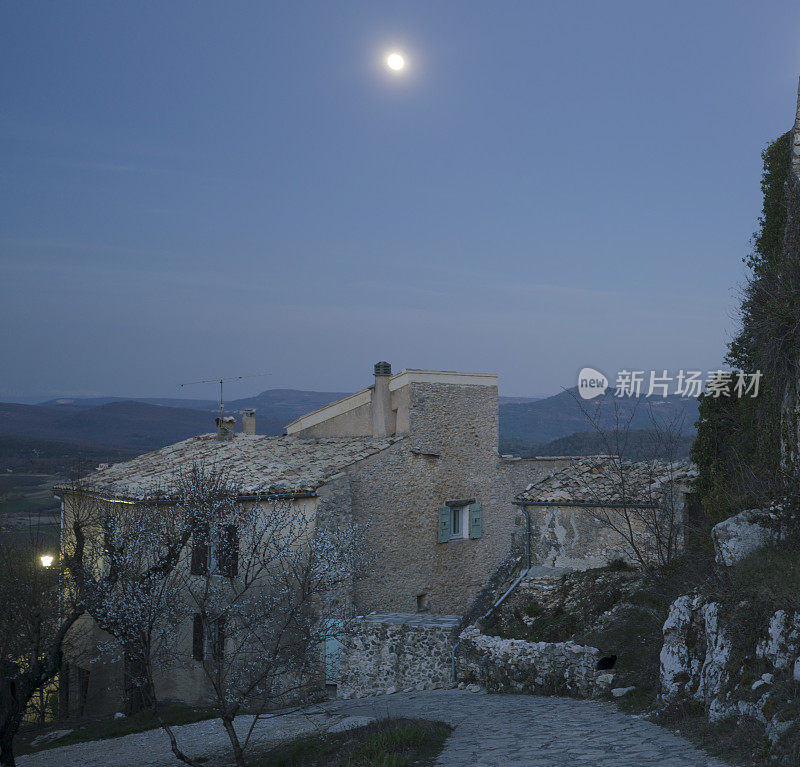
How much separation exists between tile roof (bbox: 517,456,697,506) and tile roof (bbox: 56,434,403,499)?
210 inches

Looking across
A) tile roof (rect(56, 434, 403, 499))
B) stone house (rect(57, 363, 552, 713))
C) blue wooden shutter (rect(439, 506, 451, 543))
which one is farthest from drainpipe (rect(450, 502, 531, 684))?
blue wooden shutter (rect(439, 506, 451, 543))

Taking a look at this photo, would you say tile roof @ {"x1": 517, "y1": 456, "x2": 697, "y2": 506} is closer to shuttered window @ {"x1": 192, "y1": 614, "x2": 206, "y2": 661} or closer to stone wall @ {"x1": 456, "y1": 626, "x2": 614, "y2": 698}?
stone wall @ {"x1": 456, "y1": 626, "x2": 614, "y2": 698}

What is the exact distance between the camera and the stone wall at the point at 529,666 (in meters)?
12.4

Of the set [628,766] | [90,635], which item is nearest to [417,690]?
[628,766]

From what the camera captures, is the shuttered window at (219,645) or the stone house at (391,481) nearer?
the shuttered window at (219,645)

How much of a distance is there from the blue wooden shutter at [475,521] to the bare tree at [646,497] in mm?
6503

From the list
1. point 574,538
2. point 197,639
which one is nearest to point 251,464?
point 197,639

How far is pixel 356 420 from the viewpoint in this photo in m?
24.3

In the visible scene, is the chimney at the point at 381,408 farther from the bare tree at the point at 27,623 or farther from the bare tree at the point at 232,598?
the bare tree at the point at 27,623

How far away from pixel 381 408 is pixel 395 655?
8.60m

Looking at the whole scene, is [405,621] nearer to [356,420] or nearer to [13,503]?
[356,420]

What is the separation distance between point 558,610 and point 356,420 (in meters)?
10.9

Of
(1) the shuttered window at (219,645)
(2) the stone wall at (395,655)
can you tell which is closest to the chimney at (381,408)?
(2) the stone wall at (395,655)

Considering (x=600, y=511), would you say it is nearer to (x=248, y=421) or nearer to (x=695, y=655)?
(x=695, y=655)
